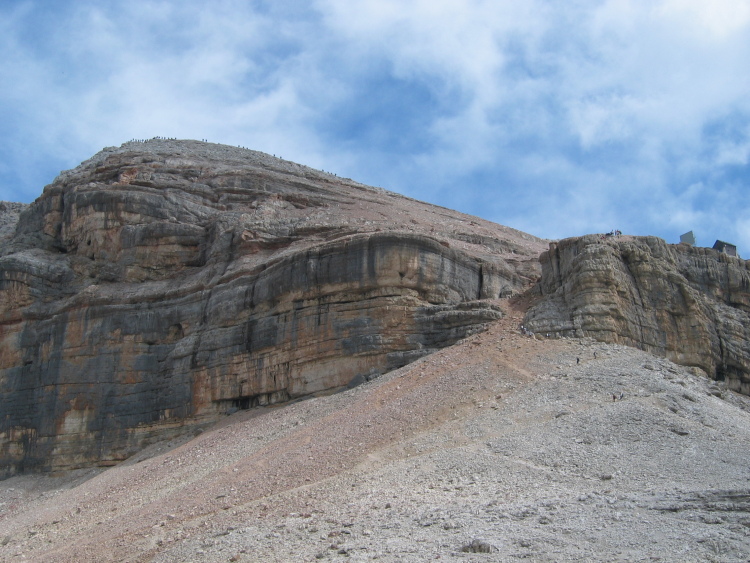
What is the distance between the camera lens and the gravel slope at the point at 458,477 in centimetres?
1931

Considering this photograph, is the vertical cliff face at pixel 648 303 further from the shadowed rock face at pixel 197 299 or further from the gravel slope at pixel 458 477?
the shadowed rock face at pixel 197 299

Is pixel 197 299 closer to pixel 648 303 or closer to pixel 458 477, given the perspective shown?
pixel 648 303

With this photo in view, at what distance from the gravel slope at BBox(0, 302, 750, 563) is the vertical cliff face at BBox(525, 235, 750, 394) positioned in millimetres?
1501

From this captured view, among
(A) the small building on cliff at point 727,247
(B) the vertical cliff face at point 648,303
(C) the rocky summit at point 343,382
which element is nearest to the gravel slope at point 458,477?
(C) the rocky summit at point 343,382

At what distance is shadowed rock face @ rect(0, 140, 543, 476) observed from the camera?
38438 mm

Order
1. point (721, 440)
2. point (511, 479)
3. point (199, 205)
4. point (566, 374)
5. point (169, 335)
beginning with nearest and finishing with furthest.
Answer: point (511, 479)
point (721, 440)
point (566, 374)
point (169, 335)
point (199, 205)

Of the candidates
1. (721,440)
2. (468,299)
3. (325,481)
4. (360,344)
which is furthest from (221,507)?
(468,299)

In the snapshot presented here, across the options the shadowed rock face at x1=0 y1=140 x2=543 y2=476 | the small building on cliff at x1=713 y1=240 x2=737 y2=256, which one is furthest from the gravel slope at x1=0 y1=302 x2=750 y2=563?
the small building on cliff at x1=713 y1=240 x2=737 y2=256

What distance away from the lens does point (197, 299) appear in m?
44.2

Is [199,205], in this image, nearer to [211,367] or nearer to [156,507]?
[211,367]

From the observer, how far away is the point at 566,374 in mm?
30953

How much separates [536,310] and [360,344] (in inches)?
303

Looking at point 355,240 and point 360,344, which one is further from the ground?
point 355,240

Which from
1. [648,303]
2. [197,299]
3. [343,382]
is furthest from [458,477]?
[197,299]
